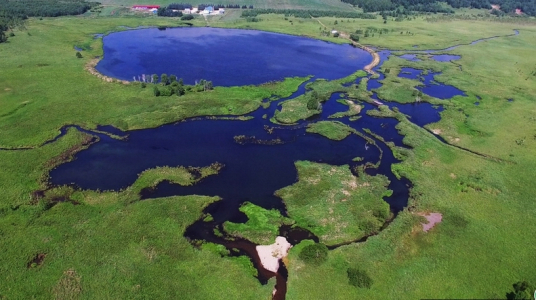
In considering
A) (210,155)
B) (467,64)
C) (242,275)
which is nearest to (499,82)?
(467,64)

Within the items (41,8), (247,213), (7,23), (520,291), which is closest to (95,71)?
(247,213)

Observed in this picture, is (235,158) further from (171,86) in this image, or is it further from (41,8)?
(41,8)

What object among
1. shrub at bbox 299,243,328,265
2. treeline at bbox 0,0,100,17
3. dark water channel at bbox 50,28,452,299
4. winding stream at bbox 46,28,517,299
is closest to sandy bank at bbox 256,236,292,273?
winding stream at bbox 46,28,517,299

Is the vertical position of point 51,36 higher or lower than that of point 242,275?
higher

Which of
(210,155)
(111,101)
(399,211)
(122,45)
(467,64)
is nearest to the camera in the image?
(399,211)

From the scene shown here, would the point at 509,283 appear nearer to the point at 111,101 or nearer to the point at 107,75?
the point at 111,101

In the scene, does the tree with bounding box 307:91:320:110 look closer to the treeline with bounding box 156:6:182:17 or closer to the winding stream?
the winding stream

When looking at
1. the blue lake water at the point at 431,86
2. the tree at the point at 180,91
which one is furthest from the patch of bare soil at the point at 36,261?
the blue lake water at the point at 431,86
